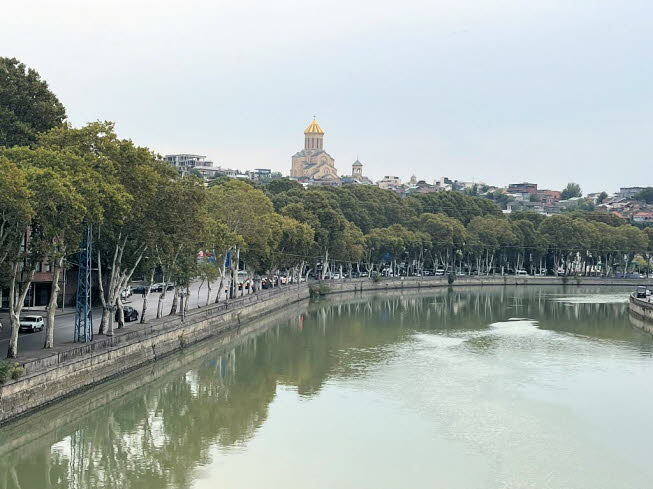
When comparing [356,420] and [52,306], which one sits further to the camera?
[52,306]

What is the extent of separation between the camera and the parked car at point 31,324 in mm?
51406

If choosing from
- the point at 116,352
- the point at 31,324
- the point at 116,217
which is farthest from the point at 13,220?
the point at 31,324

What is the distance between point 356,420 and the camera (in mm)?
41875

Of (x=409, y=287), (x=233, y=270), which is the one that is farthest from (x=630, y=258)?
(x=233, y=270)

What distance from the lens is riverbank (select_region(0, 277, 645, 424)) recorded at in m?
36.7

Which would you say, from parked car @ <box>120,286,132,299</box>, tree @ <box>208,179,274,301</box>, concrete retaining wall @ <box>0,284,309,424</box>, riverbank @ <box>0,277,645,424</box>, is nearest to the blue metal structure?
riverbank @ <box>0,277,645,424</box>

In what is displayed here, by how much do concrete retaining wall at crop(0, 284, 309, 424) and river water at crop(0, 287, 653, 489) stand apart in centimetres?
71

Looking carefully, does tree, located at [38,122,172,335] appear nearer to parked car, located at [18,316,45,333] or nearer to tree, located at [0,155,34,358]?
parked car, located at [18,316,45,333]

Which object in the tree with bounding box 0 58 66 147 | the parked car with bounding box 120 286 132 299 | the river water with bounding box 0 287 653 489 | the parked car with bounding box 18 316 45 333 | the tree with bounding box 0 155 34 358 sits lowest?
the river water with bounding box 0 287 653 489

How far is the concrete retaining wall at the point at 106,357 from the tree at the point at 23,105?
47.6 feet

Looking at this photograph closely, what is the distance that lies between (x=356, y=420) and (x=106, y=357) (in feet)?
42.3

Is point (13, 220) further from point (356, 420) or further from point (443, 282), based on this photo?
point (443, 282)

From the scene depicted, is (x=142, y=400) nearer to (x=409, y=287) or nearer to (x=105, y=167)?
(x=105, y=167)

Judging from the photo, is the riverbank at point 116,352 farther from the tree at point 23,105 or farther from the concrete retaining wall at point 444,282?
the concrete retaining wall at point 444,282
